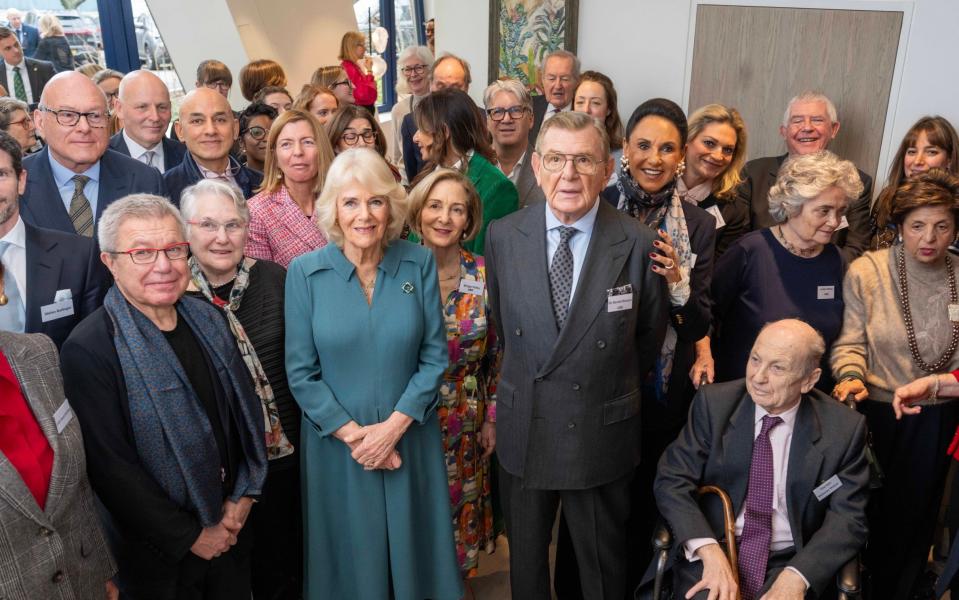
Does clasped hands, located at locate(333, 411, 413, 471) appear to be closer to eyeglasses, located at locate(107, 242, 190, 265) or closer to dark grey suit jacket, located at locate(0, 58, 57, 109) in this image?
eyeglasses, located at locate(107, 242, 190, 265)

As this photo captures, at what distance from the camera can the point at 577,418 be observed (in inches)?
94.4

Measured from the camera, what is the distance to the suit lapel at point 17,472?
166cm

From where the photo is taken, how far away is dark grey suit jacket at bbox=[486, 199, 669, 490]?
91.7 inches

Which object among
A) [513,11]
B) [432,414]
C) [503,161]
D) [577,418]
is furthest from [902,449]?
[513,11]

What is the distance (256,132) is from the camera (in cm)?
415

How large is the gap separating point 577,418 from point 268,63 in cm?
443

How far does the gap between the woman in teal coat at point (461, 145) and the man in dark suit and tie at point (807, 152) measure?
1260mm

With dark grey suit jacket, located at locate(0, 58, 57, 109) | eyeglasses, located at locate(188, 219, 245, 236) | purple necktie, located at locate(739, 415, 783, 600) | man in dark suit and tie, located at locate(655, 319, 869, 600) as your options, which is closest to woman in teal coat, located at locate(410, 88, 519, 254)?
eyeglasses, located at locate(188, 219, 245, 236)

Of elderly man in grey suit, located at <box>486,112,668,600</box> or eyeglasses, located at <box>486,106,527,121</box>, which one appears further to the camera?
eyeglasses, located at <box>486,106,527,121</box>

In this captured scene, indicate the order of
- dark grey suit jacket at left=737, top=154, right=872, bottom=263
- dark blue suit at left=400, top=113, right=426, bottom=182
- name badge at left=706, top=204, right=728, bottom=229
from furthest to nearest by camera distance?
dark blue suit at left=400, top=113, right=426, bottom=182, dark grey suit jacket at left=737, top=154, right=872, bottom=263, name badge at left=706, top=204, right=728, bottom=229

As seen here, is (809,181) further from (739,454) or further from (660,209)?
(739,454)

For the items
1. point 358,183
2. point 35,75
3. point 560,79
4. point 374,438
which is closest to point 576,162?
point 358,183

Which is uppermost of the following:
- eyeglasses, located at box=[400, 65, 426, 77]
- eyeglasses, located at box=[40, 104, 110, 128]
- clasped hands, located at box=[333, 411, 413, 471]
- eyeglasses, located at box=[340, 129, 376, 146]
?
eyeglasses, located at box=[400, 65, 426, 77]

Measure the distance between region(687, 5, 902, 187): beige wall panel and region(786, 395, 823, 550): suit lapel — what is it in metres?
3.05
